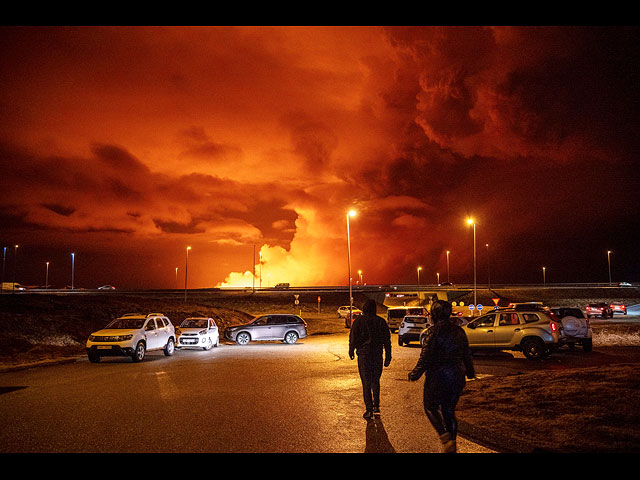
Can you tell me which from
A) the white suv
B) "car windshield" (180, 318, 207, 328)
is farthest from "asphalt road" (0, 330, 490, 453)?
"car windshield" (180, 318, 207, 328)

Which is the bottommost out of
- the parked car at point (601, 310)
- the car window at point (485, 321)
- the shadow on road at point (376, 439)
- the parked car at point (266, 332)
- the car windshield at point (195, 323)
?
the parked car at point (601, 310)

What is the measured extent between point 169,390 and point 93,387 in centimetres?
203

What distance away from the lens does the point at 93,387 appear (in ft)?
39.9

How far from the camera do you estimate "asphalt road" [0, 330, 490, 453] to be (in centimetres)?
683

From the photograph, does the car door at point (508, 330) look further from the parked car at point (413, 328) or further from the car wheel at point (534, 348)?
the parked car at point (413, 328)

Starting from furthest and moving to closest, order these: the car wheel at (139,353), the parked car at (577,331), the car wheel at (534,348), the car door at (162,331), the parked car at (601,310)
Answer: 1. the parked car at (601,310)
2. the car door at (162,331)
3. the parked car at (577,331)
4. the car wheel at (139,353)
5. the car wheel at (534,348)

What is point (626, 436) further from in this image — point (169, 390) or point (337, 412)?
point (169, 390)

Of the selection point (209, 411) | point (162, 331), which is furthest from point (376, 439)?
point (162, 331)

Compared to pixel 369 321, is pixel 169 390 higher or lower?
lower

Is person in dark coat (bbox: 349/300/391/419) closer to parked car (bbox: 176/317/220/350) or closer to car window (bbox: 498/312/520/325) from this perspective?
car window (bbox: 498/312/520/325)

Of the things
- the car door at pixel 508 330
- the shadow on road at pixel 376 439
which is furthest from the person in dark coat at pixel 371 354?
the car door at pixel 508 330

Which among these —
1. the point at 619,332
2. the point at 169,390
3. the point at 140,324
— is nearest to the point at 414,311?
the point at 619,332

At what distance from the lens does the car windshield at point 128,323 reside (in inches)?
760

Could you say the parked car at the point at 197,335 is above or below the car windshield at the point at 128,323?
below
